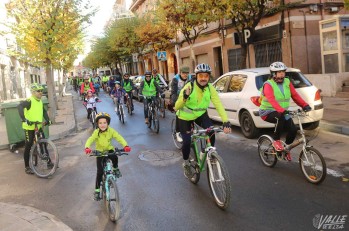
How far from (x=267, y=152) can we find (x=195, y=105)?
5.36ft

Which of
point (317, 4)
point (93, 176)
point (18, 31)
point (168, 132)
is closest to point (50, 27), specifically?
point (18, 31)


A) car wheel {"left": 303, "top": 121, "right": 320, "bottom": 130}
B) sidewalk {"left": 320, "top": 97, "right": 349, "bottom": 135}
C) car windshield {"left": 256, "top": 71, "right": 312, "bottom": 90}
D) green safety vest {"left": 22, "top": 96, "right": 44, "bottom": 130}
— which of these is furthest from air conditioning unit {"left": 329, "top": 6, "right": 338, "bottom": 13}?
green safety vest {"left": 22, "top": 96, "right": 44, "bottom": 130}

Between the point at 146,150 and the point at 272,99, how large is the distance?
3604 mm

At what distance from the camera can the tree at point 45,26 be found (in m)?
13.9

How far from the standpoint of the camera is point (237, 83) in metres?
9.26

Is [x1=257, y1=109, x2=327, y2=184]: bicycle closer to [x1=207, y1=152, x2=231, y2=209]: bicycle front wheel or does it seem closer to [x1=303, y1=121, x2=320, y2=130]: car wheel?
[x1=207, y1=152, x2=231, y2=209]: bicycle front wheel

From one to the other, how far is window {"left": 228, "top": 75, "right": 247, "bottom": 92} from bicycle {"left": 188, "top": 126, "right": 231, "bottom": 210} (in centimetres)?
398

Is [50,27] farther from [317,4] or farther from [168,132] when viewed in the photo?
[317,4]

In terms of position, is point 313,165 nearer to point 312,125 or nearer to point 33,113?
point 312,125

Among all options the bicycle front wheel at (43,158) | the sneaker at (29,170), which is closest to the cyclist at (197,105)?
the bicycle front wheel at (43,158)

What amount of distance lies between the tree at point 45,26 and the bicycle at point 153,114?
493 cm

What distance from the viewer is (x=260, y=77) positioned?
8.60m

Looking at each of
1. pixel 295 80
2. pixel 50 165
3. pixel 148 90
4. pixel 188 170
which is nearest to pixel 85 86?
pixel 148 90

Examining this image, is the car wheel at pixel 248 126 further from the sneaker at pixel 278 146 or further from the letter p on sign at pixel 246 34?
the letter p on sign at pixel 246 34
